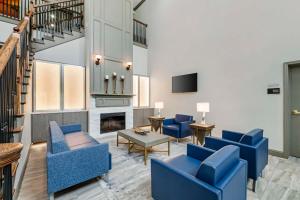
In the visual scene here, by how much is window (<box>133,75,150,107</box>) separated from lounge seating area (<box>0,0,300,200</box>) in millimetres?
54

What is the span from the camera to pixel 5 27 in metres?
4.18

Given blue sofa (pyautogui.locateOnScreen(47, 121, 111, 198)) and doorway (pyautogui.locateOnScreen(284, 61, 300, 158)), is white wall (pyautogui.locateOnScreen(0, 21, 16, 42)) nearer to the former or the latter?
blue sofa (pyautogui.locateOnScreen(47, 121, 111, 198))

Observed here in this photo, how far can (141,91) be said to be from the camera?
7504 millimetres

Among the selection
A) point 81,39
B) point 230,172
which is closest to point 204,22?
point 81,39

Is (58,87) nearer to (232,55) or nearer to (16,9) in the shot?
(16,9)

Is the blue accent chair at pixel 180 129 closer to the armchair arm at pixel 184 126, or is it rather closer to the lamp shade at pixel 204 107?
the armchair arm at pixel 184 126

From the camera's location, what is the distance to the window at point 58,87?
4895mm

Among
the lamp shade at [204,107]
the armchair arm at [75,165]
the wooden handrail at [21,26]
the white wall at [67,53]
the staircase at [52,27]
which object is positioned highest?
the staircase at [52,27]

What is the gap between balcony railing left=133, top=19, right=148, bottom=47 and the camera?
750 cm

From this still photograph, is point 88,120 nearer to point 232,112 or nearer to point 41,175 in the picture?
point 41,175

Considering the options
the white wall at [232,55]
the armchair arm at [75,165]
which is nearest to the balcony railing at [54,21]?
the white wall at [232,55]

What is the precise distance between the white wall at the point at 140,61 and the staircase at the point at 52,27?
7.91ft

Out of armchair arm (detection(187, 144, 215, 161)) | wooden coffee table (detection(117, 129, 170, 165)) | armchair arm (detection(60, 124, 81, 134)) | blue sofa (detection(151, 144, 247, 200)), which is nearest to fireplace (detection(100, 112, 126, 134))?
armchair arm (detection(60, 124, 81, 134))

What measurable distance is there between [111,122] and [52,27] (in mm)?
3829
